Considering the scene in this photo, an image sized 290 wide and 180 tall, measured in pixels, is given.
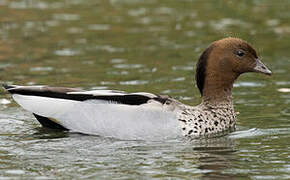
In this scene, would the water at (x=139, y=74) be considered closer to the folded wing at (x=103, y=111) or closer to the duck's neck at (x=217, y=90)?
the folded wing at (x=103, y=111)

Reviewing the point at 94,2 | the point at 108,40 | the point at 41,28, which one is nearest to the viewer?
the point at 108,40

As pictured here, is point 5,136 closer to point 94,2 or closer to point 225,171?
point 225,171

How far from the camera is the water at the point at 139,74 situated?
9648mm

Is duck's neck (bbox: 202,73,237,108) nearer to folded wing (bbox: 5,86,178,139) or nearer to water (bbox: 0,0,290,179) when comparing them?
water (bbox: 0,0,290,179)

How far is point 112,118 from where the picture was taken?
11.1 meters

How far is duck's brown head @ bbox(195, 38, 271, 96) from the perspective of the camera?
38.8 feet

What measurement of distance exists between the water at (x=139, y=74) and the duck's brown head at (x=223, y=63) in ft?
2.68

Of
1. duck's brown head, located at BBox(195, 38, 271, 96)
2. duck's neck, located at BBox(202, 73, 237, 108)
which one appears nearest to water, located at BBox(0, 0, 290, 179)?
duck's neck, located at BBox(202, 73, 237, 108)

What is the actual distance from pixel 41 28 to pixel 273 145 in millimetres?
11286

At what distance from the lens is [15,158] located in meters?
9.96

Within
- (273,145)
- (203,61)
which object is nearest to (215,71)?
(203,61)

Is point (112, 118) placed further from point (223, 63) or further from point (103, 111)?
point (223, 63)

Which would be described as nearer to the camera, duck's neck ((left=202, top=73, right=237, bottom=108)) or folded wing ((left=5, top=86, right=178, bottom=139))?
folded wing ((left=5, top=86, right=178, bottom=139))

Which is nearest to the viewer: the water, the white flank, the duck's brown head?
the water
